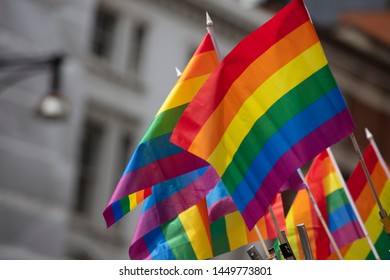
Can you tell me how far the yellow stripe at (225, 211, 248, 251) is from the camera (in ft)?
50.7

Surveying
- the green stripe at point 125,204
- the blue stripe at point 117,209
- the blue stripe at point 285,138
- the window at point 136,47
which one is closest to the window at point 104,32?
the window at point 136,47

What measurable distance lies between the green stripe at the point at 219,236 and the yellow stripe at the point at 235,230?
35 millimetres

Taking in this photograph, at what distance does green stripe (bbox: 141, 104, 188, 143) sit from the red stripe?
652mm

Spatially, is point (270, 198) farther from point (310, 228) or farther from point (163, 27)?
point (163, 27)

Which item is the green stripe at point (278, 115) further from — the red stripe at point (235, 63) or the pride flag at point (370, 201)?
the pride flag at point (370, 201)

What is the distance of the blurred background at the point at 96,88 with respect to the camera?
118 feet

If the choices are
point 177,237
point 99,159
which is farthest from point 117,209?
point 99,159

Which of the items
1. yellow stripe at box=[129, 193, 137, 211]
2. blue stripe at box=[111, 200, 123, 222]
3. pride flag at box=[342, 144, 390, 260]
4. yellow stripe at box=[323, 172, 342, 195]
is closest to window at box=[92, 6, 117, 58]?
pride flag at box=[342, 144, 390, 260]

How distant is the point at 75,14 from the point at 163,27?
852 cm

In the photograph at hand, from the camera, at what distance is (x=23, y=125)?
36.3 m

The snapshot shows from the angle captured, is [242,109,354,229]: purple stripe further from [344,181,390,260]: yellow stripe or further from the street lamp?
the street lamp

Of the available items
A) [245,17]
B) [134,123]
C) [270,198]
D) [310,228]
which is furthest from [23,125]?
[270,198]

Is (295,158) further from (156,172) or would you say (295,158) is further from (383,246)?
(383,246)

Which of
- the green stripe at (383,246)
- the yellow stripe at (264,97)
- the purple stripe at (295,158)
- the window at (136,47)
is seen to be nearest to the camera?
the purple stripe at (295,158)
